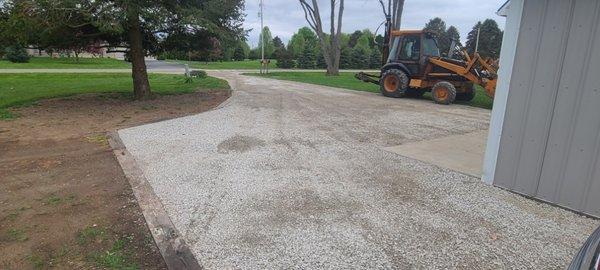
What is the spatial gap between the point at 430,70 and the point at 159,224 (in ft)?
38.6

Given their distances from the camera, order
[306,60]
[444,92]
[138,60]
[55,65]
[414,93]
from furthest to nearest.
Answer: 1. [306,60]
2. [55,65]
3. [414,93]
4. [444,92]
5. [138,60]

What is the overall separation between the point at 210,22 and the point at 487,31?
50.2m

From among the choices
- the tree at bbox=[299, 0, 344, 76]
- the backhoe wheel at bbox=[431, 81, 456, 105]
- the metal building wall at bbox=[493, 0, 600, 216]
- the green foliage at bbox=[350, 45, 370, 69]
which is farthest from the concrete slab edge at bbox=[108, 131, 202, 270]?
the green foliage at bbox=[350, 45, 370, 69]

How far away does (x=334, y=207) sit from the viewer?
4.07m

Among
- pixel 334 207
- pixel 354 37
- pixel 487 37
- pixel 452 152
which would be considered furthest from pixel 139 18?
pixel 354 37

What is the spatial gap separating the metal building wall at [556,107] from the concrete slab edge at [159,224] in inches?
143

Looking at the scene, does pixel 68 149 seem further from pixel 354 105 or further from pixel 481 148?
pixel 354 105

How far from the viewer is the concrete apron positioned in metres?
5.60

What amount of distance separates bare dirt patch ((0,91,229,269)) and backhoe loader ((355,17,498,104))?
30.6ft

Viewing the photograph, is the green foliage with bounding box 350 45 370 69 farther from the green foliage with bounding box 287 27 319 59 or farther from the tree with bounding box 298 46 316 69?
the tree with bounding box 298 46 316 69

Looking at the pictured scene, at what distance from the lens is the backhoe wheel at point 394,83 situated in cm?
1383

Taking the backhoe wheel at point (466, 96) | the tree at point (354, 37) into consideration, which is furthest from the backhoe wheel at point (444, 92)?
the tree at point (354, 37)

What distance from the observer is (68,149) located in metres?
6.16

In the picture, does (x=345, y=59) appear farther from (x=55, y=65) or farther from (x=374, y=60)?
(x=55, y=65)
